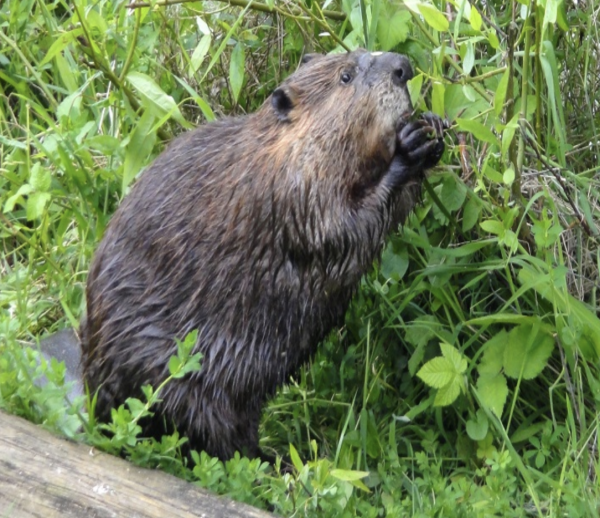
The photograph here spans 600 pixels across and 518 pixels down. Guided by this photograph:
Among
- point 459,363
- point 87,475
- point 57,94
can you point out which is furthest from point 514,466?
point 57,94

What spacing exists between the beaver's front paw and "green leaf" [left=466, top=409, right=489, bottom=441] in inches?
25.6

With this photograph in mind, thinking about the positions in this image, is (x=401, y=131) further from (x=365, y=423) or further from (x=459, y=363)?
(x=365, y=423)

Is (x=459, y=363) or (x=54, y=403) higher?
(x=54, y=403)

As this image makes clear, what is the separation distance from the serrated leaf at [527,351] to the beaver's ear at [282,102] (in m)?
0.79

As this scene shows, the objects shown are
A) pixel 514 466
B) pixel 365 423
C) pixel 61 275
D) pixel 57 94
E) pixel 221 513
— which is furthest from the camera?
pixel 57 94

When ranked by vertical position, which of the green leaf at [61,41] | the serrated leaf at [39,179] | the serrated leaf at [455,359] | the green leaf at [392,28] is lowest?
the serrated leaf at [455,359]

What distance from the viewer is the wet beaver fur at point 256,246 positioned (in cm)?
250

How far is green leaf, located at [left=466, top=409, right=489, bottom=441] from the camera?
2.62 metres

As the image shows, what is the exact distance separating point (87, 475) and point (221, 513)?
0.27m

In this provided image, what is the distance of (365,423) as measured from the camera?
273cm

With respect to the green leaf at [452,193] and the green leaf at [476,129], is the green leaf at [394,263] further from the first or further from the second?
the green leaf at [476,129]

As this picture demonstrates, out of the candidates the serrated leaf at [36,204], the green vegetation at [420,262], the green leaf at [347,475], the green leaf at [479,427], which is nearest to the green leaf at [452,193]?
the green vegetation at [420,262]

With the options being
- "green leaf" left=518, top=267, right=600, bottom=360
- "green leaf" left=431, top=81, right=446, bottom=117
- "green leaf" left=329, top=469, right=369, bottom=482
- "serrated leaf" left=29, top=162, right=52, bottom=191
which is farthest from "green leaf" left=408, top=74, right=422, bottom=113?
"serrated leaf" left=29, top=162, right=52, bottom=191

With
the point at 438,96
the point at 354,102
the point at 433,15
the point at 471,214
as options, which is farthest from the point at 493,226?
the point at 433,15
